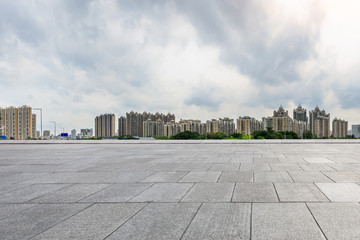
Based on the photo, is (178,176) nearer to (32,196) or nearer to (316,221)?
(32,196)

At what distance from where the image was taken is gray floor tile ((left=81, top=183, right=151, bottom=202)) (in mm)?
6281

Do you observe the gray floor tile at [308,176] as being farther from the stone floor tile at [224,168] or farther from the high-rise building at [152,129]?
the high-rise building at [152,129]

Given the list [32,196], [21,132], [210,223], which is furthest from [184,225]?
[21,132]

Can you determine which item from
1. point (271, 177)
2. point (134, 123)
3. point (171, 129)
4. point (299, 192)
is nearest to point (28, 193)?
point (299, 192)

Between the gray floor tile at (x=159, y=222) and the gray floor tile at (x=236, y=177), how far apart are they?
3.05m

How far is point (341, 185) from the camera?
24.8 ft

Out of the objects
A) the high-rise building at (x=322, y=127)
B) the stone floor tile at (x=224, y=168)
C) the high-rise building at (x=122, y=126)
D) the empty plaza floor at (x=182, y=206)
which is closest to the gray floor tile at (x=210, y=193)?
the empty plaza floor at (x=182, y=206)

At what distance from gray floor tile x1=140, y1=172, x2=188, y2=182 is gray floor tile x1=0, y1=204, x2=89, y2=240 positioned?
125 inches

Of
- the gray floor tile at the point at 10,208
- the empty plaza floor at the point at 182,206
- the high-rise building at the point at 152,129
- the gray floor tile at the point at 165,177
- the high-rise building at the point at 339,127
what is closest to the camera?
the empty plaza floor at the point at 182,206

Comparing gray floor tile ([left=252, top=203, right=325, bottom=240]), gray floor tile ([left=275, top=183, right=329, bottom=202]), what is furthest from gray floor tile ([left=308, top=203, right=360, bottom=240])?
gray floor tile ([left=275, top=183, right=329, bottom=202])

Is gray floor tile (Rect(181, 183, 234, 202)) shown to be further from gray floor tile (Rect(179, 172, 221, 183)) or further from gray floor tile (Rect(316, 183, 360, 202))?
gray floor tile (Rect(316, 183, 360, 202))

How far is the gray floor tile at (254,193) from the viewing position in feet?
20.1

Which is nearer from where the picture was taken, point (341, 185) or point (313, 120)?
point (341, 185)

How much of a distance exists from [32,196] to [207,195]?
14.7ft
